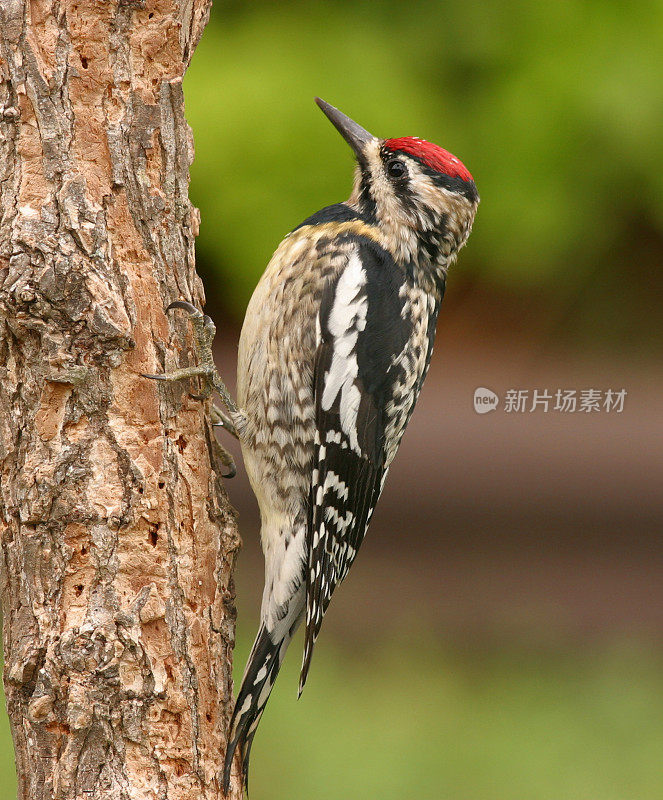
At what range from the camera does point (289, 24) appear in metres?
5.13

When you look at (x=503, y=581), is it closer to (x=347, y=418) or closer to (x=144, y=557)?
(x=347, y=418)

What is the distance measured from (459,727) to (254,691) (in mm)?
2399

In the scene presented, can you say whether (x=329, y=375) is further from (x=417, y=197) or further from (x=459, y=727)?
(x=459, y=727)

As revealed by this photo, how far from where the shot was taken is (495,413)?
556 cm

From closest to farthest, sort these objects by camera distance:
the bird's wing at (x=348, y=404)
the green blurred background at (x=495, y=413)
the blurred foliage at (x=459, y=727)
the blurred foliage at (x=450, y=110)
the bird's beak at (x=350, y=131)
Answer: the bird's wing at (x=348, y=404) → the bird's beak at (x=350, y=131) → the blurred foliage at (x=459, y=727) → the green blurred background at (x=495, y=413) → the blurred foliage at (x=450, y=110)

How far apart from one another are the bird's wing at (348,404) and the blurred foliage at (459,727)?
5.80 ft

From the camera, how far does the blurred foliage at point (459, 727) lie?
12.8 ft

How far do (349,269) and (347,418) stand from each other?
0.37 metres

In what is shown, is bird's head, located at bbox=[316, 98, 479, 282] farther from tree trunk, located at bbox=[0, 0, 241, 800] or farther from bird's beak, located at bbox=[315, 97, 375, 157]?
tree trunk, located at bbox=[0, 0, 241, 800]

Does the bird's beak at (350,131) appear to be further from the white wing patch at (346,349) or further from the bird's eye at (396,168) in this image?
the white wing patch at (346,349)

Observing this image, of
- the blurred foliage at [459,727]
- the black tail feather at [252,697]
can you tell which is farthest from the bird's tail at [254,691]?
the blurred foliage at [459,727]

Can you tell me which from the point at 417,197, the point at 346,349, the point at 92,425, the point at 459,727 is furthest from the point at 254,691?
the point at 459,727

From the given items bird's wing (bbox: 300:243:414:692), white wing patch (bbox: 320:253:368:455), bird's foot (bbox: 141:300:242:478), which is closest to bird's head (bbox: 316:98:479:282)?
bird's wing (bbox: 300:243:414:692)

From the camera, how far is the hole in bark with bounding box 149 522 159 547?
2.03 m
